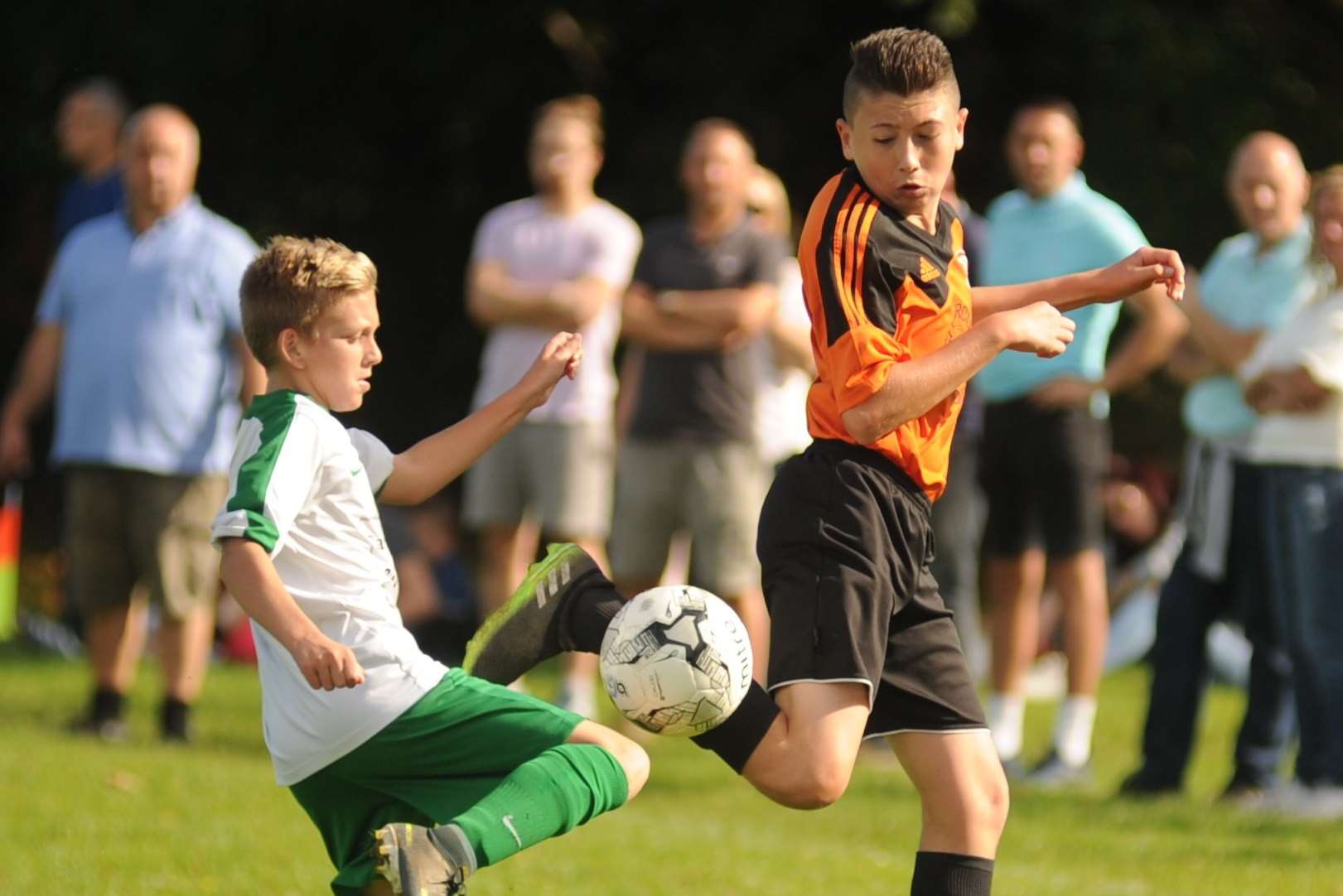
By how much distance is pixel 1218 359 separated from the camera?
809 cm

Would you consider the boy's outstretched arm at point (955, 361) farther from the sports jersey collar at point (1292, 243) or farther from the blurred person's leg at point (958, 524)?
the blurred person's leg at point (958, 524)

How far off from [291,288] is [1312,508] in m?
4.40

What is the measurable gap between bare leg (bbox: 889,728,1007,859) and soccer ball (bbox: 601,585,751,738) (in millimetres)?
432

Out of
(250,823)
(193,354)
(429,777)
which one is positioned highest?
(193,354)

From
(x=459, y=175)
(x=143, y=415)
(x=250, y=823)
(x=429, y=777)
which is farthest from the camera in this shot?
(x=459, y=175)

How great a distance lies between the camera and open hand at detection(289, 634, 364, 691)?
13.1 ft

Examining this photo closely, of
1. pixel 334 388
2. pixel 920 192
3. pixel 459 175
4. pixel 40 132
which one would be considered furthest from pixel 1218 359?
pixel 40 132

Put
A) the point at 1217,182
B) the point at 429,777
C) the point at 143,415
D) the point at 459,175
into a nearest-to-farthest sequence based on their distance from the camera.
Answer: the point at 429,777, the point at 143,415, the point at 1217,182, the point at 459,175

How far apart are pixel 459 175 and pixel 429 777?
408 inches

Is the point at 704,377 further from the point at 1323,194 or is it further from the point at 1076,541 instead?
the point at 1323,194

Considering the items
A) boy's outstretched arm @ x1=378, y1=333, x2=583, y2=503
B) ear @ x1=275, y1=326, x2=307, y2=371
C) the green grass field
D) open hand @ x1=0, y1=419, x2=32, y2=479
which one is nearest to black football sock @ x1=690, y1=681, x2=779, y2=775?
boy's outstretched arm @ x1=378, y1=333, x2=583, y2=503

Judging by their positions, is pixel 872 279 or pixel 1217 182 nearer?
pixel 872 279

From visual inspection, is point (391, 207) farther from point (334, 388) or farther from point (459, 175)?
point (334, 388)

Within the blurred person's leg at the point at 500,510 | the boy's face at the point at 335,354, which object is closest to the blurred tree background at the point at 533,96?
the blurred person's leg at the point at 500,510
